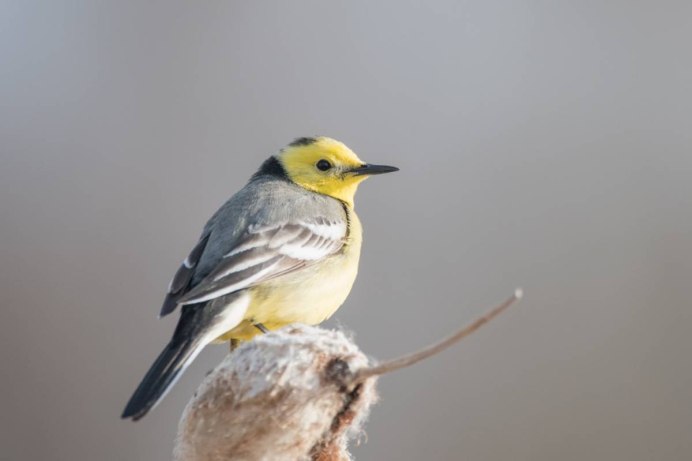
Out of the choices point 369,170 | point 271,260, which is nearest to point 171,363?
point 271,260

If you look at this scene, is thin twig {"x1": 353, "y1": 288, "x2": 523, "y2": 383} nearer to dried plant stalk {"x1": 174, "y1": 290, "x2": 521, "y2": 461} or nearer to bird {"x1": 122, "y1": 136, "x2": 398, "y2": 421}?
dried plant stalk {"x1": 174, "y1": 290, "x2": 521, "y2": 461}

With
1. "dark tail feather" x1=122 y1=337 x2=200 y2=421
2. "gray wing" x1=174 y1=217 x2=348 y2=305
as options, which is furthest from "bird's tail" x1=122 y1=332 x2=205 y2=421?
"gray wing" x1=174 y1=217 x2=348 y2=305

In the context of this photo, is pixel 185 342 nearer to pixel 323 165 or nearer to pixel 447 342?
pixel 447 342

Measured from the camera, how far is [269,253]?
195 cm

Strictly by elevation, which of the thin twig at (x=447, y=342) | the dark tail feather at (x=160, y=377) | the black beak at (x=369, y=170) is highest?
the black beak at (x=369, y=170)

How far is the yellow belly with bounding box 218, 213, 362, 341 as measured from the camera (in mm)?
1894

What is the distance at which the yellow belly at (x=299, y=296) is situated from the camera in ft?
6.21

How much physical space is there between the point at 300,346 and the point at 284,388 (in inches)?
2.7

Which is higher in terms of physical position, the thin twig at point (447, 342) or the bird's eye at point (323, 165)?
the bird's eye at point (323, 165)

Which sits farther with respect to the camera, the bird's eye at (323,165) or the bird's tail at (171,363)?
the bird's eye at (323,165)

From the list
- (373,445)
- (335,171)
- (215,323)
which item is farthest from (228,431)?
(373,445)

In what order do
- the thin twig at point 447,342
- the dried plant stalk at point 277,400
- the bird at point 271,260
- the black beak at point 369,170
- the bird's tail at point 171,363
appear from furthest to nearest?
the black beak at point 369,170, the bird at point 271,260, the bird's tail at point 171,363, the dried plant stalk at point 277,400, the thin twig at point 447,342

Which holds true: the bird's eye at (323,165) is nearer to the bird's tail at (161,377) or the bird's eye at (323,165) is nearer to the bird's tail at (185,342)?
the bird's tail at (185,342)

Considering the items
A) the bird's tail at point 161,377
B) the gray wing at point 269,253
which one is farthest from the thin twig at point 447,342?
the gray wing at point 269,253
